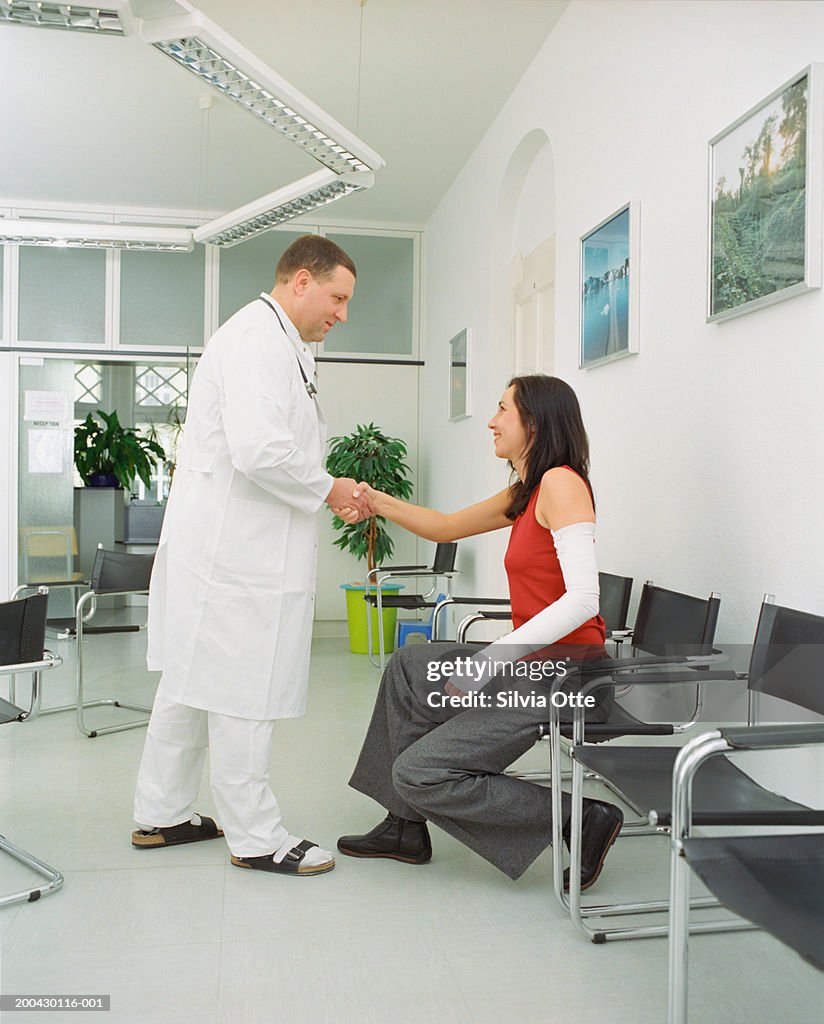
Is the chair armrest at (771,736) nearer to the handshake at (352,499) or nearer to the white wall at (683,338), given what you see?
the white wall at (683,338)

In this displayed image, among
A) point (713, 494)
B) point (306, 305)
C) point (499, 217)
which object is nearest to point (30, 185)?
point (499, 217)

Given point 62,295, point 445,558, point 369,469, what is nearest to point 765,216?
point 445,558

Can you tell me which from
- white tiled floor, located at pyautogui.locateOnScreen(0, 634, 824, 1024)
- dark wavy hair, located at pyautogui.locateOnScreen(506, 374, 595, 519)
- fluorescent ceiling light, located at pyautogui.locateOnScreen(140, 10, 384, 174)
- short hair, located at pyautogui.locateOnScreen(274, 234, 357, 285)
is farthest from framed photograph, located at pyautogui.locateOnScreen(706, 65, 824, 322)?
fluorescent ceiling light, located at pyautogui.locateOnScreen(140, 10, 384, 174)

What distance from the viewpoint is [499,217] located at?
5484mm

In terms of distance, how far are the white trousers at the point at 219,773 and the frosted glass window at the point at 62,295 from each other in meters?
5.49

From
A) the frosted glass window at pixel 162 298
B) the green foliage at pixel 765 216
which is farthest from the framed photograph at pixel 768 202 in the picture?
the frosted glass window at pixel 162 298

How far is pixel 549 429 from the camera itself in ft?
8.19

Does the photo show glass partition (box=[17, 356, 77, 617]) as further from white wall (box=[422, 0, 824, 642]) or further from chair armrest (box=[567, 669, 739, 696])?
chair armrest (box=[567, 669, 739, 696])

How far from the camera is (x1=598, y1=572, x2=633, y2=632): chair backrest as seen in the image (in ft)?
10.5

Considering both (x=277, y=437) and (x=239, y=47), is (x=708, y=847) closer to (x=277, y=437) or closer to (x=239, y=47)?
(x=277, y=437)

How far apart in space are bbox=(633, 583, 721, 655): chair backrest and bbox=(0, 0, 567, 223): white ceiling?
2.72m

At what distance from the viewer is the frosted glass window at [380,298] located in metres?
7.77
